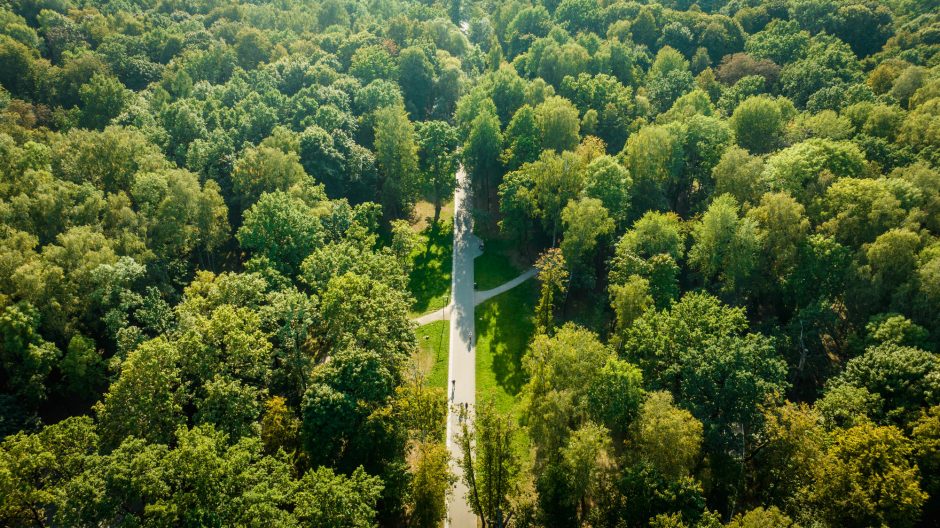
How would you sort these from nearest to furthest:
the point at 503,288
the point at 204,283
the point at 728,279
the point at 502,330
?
1. the point at 204,283
2. the point at 728,279
3. the point at 502,330
4. the point at 503,288

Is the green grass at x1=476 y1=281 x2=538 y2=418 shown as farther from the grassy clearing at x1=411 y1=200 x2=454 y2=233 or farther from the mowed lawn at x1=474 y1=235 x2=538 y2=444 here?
the grassy clearing at x1=411 y1=200 x2=454 y2=233

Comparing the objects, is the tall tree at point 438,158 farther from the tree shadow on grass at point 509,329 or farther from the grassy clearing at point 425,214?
the tree shadow on grass at point 509,329

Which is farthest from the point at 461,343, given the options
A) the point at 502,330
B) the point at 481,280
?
the point at 481,280

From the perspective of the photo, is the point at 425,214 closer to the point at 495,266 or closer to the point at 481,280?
the point at 495,266

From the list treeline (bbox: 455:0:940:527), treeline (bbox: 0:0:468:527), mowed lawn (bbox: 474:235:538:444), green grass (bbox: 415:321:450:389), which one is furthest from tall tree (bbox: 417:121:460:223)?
green grass (bbox: 415:321:450:389)

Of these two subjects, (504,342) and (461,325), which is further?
(461,325)

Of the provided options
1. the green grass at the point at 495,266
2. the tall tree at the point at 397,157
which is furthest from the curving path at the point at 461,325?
the tall tree at the point at 397,157
